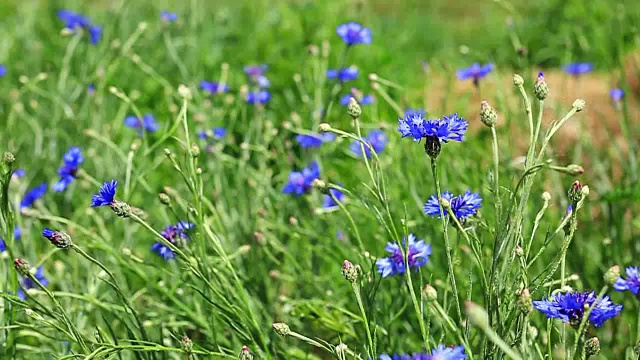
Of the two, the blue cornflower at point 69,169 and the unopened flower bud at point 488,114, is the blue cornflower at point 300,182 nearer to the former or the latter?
Answer: the blue cornflower at point 69,169

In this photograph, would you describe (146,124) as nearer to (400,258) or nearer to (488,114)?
(400,258)

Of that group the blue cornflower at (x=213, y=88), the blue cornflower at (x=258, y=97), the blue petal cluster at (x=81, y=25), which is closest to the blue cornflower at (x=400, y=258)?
the blue cornflower at (x=258, y=97)

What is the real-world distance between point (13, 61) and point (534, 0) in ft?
9.74

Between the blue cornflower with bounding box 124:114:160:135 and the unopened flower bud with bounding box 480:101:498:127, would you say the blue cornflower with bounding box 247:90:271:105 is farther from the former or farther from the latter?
the unopened flower bud with bounding box 480:101:498:127

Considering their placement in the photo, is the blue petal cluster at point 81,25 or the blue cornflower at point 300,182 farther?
the blue petal cluster at point 81,25

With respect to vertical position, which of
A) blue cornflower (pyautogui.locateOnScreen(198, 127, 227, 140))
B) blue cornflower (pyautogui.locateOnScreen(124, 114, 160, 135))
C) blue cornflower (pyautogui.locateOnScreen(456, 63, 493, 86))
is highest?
blue cornflower (pyautogui.locateOnScreen(124, 114, 160, 135))

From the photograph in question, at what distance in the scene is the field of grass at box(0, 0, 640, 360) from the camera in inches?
40.8

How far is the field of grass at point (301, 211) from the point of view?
40.8 inches

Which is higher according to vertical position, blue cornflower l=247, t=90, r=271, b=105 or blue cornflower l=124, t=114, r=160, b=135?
blue cornflower l=124, t=114, r=160, b=135

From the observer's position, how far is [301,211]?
189 cm

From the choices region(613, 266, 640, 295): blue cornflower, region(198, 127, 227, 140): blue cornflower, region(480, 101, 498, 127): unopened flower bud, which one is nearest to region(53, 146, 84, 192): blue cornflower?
region(198, 127, 227, 140): blue cornflower

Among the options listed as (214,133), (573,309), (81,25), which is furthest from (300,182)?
(81,25)

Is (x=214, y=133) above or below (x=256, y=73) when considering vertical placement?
below

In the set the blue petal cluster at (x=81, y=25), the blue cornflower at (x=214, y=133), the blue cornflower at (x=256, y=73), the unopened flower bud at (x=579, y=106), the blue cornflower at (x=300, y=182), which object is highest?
the blue petal cluster at (x=81, y=25)
